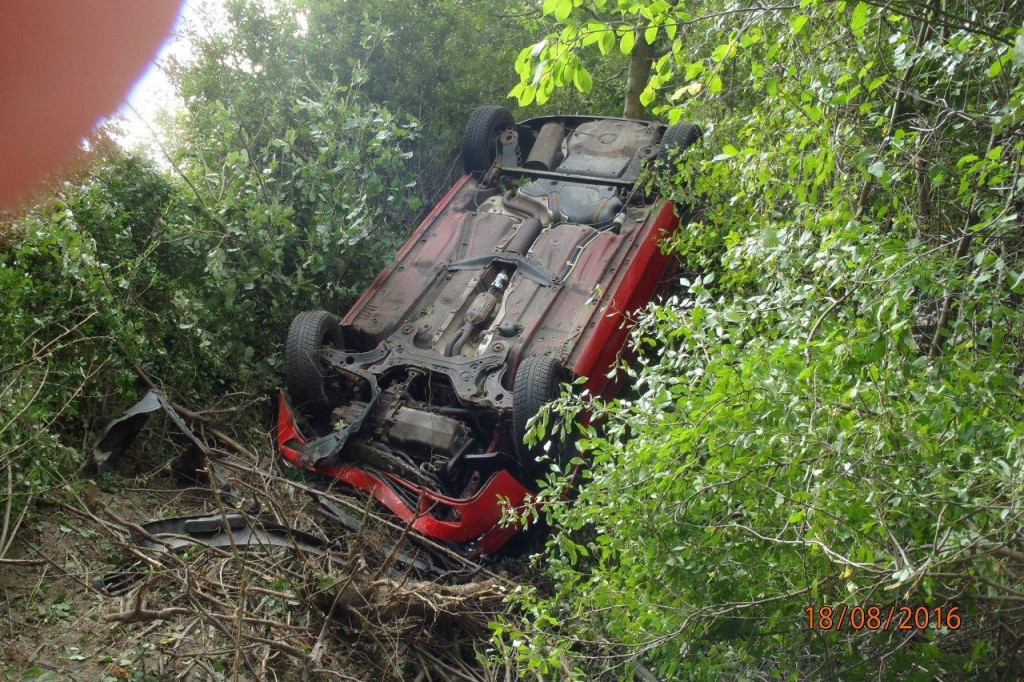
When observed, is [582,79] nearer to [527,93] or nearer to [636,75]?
[527,93]

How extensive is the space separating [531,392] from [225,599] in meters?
2.13

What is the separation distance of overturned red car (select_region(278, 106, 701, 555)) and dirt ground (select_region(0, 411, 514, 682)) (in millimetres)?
420

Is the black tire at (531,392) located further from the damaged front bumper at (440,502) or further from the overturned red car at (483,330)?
the damaged front bumper at (440,502)

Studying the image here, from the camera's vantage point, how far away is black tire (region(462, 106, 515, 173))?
7922 mm

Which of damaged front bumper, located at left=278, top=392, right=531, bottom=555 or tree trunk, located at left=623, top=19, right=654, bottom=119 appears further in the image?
tree trunk, located at left=623, top=19, right=654, bottom=119

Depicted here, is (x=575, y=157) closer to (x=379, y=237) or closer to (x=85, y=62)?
(x=379, y=237)

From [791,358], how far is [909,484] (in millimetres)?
680

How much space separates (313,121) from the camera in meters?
7.43

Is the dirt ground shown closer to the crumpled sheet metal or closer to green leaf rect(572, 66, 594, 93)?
the crumpled sheet metal

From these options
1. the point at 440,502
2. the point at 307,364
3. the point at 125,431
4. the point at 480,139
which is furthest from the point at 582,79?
the point at 480,139

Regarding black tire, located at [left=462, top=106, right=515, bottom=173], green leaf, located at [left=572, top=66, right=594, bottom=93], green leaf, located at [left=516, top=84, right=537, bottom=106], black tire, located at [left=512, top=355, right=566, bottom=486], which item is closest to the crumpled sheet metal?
black tire, located at [left=512, top=355, right=566, bottom=486]

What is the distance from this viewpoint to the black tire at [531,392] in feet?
17.8
